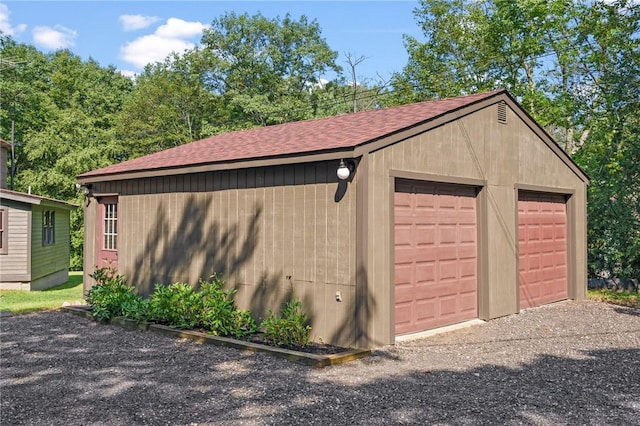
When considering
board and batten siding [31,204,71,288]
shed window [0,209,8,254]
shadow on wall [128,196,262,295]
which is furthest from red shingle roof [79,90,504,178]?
board and batten siding [31,204,71,288]

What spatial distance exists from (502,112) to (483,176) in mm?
1358

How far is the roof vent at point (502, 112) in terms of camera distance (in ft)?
32.1

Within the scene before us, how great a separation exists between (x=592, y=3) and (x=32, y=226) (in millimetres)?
22657

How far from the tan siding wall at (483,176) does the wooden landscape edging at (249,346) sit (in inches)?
24.7

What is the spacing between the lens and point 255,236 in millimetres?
8453

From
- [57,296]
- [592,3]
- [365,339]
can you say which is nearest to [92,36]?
[57,296]

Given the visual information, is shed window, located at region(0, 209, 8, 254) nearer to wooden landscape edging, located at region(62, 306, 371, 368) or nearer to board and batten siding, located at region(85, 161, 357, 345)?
board and batten siding, located at region(85, 161, 357, 345)

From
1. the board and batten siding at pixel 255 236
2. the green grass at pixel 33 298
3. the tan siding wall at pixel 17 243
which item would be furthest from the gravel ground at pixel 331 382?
the tan siding wall at pixel 17 243

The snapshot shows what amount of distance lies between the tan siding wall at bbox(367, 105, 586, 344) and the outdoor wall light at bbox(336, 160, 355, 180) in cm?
27

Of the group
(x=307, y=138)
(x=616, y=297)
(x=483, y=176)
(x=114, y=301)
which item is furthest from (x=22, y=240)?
(x=616, y=297)

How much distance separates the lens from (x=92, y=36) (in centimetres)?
1762

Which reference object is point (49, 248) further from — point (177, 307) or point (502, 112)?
point (502, 112)

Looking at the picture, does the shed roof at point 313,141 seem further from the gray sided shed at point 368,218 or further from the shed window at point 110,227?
the shed window at point 110,227

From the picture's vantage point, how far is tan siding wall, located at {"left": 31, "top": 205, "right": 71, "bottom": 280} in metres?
17.2
